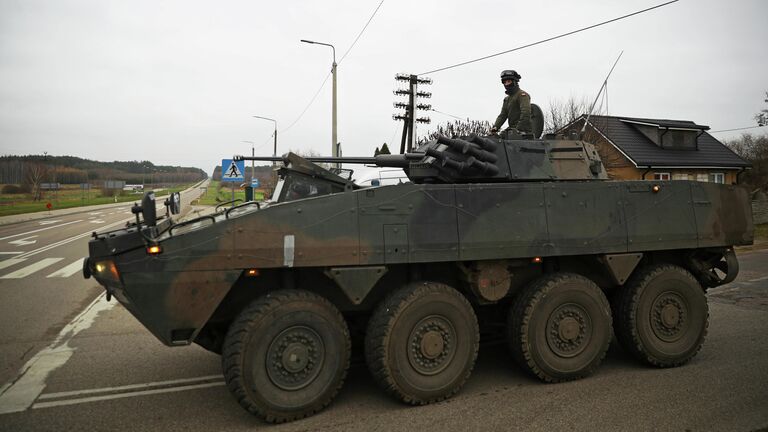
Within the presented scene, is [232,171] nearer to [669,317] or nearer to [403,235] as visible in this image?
[403,235]

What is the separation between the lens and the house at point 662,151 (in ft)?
80.1

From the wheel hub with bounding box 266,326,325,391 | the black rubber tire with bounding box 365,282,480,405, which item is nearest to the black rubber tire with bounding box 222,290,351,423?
the wheel hub with bounding box 266,326,325,391

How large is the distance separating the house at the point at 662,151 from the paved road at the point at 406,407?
19601 mm

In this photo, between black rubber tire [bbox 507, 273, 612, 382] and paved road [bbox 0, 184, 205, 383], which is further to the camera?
paved road [bbox 0, 184, 205, 383]

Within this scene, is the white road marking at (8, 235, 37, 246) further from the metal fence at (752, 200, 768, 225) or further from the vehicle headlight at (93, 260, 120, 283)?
the metal fence at (752, 200, 768, 225)

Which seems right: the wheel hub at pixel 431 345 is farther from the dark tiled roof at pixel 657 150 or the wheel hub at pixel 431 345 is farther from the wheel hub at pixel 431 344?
the dark tiled roof at pixel 657 150

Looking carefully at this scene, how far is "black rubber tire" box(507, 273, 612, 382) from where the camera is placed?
Result: 196 inches

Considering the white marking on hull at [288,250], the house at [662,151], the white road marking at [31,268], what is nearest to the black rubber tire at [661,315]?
the white marking on hull at [288,250]

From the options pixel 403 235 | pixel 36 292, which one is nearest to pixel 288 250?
pixel 403 235

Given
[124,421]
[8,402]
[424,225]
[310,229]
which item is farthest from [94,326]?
[424,225]

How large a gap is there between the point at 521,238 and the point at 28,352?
6089mm

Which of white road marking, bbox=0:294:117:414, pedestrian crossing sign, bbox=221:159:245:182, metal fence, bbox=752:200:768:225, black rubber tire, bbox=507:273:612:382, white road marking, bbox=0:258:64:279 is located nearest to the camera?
white road marking, bbox=0:294:117:414

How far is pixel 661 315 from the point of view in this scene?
18.2 ft

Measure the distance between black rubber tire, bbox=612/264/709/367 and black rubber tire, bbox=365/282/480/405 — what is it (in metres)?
1.91
